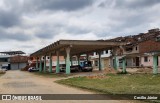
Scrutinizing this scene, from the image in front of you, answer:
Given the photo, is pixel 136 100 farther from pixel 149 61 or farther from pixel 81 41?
pixel 149 61

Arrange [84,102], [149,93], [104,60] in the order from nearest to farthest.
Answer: [84,102], [149,93], [104,60]

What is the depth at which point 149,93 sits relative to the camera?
15234 mm

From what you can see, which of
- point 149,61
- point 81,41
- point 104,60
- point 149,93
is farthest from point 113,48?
point 104,60

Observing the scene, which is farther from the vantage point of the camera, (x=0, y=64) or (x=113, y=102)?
(x=0, y=64)

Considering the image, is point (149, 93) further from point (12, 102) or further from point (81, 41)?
point (81, 41)

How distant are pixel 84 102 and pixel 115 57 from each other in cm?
3678

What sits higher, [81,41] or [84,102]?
[81,41]

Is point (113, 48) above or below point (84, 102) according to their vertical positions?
above

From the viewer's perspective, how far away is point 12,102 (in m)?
14.0

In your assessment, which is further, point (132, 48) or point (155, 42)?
point (132, 48)

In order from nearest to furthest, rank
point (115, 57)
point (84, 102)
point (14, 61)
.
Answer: point (84, 102) < point (115, 57) < point (14, 61)

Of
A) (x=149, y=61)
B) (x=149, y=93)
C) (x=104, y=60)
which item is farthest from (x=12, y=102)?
(x=104, y=60)

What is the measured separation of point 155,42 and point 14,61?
7332 centimetres

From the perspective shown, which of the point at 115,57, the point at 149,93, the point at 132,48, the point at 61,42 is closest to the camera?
the point at 149,93
